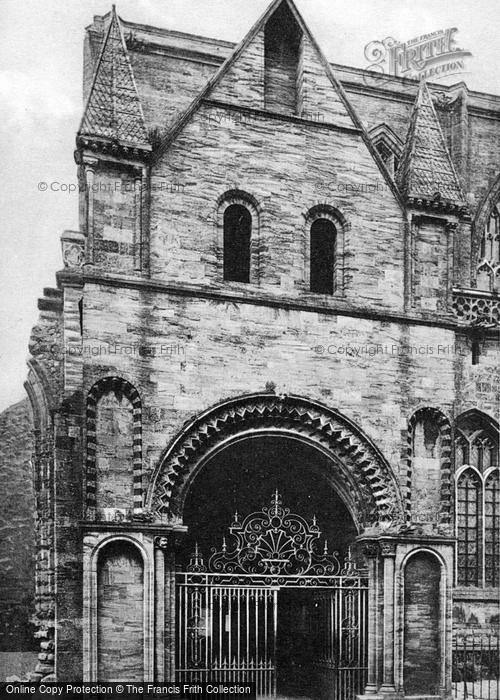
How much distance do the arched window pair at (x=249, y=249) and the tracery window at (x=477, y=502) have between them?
3.89m

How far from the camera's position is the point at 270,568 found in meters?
14.0

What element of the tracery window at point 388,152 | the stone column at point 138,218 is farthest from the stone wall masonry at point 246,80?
the tracery window at point 388,152

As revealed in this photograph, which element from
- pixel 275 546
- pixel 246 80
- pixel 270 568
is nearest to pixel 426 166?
pixel 246 80

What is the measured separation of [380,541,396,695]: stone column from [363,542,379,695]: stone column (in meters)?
0.14

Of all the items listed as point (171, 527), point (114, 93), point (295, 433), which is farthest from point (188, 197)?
point (171, 527)

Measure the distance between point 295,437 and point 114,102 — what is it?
5785 mm

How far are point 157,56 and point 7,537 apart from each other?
10.2m

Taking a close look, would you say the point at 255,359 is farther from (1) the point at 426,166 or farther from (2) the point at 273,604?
(1) the point at 426,166

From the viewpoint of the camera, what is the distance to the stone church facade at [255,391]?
1291cm

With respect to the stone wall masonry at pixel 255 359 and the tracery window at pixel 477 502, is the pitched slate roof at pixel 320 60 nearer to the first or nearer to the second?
the stone wall masonry at pixel 255 359

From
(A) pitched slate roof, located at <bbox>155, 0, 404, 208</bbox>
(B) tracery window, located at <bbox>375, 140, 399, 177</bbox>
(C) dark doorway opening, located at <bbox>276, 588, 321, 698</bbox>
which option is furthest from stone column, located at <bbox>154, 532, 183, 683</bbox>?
(B) tracery window, located at <bbox>375, 140, 399, 177</bbox>

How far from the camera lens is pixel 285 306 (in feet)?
47.1

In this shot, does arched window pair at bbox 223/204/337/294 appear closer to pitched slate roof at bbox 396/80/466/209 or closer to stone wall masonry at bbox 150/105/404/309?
stone wall masonry at bbox 150/105/404/309

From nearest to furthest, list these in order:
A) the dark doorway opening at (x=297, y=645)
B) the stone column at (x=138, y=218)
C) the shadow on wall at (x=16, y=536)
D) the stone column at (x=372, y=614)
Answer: the stone column at (x=138, y=218), the stone column at (x=372, y=614), the dark doorway opening at (x=297, y=645), the shadow on wall at (x=16, y=536)
